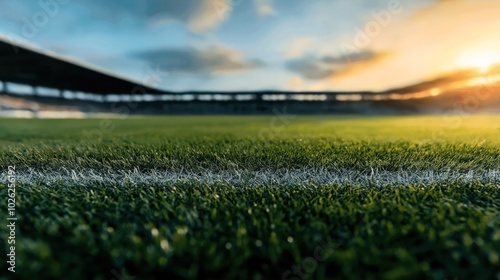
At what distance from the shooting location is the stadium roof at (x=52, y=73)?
12156 millimetres

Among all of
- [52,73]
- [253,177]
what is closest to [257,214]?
[253,177]

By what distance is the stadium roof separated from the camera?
12156 millimetres

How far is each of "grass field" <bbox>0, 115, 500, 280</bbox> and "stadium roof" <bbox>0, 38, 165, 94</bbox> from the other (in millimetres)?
11684

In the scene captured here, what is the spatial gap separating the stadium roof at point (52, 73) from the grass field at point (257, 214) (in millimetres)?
11684

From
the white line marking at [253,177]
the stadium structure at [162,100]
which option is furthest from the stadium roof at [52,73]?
the white line marking at [253,177]

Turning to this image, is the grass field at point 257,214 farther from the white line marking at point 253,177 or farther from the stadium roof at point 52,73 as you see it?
the stadium roof at point 52,73

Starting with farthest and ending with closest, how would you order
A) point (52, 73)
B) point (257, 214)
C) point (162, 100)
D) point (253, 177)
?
point (162, 100)
point (52, 73)
point (253, 177)
point (257, 214)

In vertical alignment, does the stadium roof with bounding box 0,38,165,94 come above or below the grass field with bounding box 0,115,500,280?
above

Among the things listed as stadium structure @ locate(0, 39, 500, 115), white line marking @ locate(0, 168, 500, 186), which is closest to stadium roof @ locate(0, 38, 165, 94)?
stadium structure @ locate(0, 39, 500, 115)

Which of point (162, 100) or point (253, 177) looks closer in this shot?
point (253, 177)

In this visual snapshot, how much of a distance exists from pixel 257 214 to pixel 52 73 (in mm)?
18180

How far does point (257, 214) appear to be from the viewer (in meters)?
1.34

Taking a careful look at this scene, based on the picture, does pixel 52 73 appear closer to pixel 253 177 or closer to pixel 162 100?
pixel 162 100

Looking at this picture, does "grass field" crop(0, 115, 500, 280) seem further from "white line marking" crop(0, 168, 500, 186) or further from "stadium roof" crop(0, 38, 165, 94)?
"stadium roof" crop(0, 38, 165, 94)
